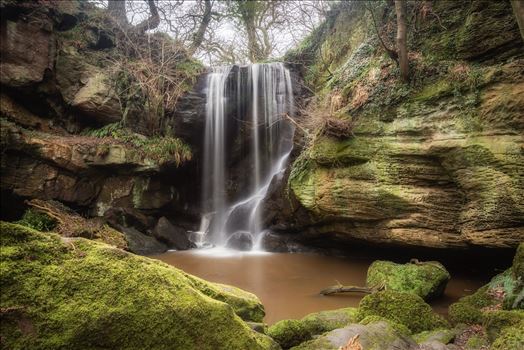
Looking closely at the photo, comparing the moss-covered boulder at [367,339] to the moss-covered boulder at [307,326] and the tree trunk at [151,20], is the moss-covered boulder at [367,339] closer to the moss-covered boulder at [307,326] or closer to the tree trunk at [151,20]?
the moss-covered boulder at [307,326]

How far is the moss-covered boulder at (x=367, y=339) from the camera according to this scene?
126 inches

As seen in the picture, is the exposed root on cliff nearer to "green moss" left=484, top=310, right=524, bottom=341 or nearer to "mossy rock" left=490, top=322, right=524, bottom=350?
"green moss" left=484, top=310, right=524, bottom=341

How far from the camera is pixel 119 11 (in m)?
16.3

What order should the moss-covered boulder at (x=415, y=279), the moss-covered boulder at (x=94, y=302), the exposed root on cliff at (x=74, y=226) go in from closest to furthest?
the moss-covered boulder at (x=94, y=302), the moss-covered boulder at (x=415, y=279), the exposed root on cliff at (x=74, y=226)

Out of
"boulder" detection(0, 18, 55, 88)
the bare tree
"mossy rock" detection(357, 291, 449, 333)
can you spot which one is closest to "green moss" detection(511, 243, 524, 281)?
"mossy rock" detection(357, 291, 449, 333)

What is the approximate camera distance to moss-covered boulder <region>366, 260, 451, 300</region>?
6059 millimetres

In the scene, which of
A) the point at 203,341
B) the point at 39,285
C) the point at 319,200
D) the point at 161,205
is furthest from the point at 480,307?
the point at 161,205

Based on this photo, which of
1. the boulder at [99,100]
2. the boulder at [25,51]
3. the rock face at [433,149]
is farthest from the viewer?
the boulder at [99,100]

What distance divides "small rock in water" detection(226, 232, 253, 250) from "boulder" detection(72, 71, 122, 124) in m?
6.24

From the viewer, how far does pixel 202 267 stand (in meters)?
9.05

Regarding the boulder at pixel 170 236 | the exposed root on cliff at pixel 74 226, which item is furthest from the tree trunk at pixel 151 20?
the exposed root on cliff at pixel 74 226

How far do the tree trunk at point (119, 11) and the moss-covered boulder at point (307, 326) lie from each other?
15.6 metres

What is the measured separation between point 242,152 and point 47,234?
12.9 meters

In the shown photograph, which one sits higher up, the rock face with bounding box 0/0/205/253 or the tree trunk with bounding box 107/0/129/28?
the tree trunk with bounding box 107/0/129/28
